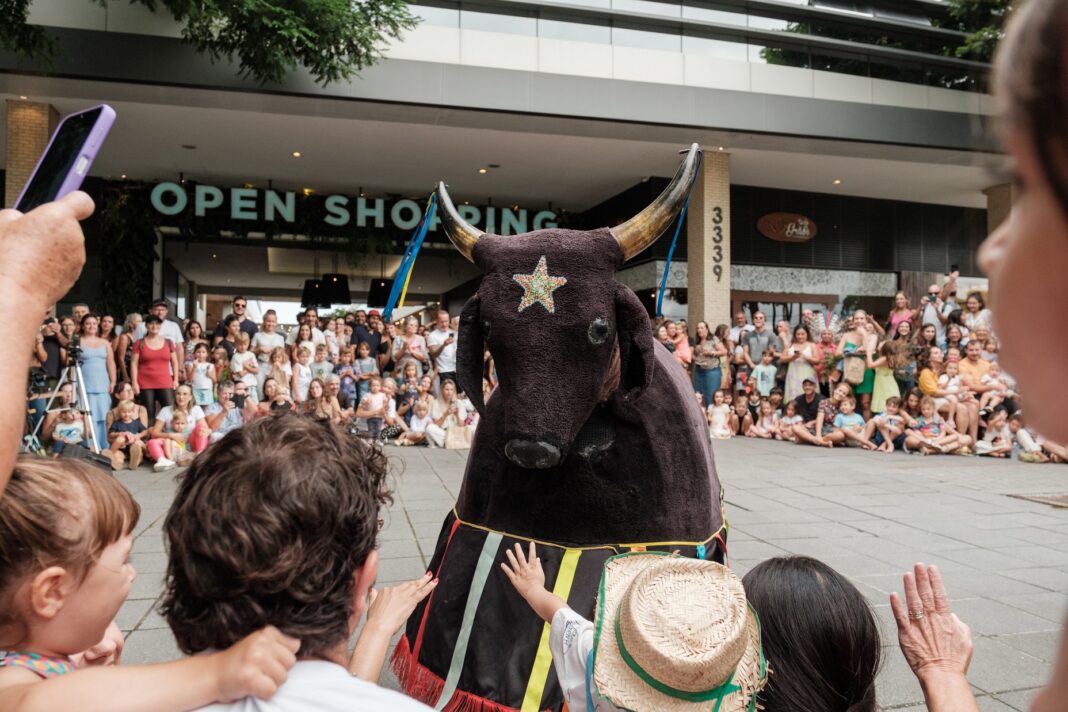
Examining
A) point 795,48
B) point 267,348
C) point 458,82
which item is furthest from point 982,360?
point 267,348

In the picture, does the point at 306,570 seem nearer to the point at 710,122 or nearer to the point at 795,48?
the point at 710,122

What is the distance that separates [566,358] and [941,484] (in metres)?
6.85

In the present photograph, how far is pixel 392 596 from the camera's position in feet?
5.17

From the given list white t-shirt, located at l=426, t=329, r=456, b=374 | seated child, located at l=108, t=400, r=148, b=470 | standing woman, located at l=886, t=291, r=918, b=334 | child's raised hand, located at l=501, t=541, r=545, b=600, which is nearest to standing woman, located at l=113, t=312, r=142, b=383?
seated child, located at l=108, t=400, r=148, b=470

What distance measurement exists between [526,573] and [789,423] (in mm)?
10048

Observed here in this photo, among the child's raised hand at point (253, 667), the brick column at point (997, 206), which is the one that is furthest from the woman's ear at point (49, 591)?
the brick column at point (997, 206)

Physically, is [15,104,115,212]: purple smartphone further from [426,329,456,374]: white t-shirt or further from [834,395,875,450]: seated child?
[834,395,875,450]: seated child

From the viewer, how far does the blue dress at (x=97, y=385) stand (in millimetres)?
8711

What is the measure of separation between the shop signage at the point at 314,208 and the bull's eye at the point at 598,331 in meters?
13.4

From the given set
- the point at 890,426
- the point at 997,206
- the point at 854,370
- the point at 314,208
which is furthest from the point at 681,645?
the point at 997,206

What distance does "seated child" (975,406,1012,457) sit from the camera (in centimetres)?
974

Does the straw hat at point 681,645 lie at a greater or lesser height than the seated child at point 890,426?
greater

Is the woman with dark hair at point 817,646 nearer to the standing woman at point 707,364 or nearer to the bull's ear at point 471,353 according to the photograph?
the bull's ear at point 471,353

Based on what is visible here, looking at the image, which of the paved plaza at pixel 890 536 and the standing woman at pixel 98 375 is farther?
the standing woman at pixel 98 375
